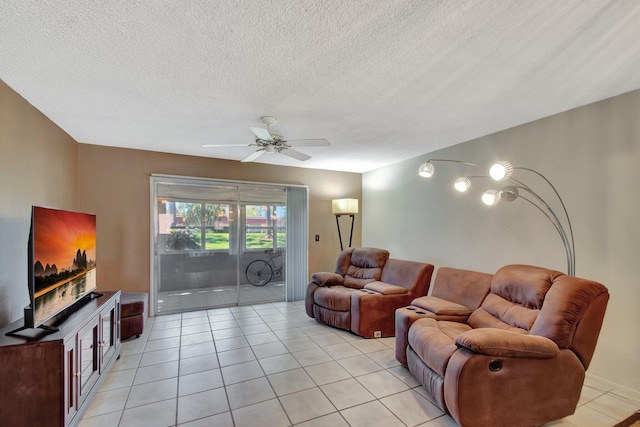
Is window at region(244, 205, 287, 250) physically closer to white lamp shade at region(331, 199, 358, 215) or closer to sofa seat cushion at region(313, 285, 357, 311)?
white lamp shade at region(331, 199, 358, 215)

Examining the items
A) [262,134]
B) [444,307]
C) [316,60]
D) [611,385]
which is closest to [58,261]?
[262,134]

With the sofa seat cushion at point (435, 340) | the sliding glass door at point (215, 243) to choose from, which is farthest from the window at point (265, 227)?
the sofa seat cushion at point (435, 340)

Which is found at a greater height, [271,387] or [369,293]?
[369,293]

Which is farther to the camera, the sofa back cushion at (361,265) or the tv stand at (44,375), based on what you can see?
the sofa back cushion at (361,265)

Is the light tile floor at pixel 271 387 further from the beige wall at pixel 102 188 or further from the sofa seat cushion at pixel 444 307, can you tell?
the beige wall at pixel 102 188

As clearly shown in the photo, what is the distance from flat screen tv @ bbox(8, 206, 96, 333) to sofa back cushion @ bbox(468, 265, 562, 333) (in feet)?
11.0

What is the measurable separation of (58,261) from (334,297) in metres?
2.85

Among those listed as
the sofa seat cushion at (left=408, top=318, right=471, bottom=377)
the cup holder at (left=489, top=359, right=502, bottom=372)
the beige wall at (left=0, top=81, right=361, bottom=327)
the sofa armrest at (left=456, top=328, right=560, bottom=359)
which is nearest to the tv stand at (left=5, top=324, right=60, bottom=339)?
the beige wall at (left=0, top=81, right=361, bottom=327)

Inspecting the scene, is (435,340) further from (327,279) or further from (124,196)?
(124,196)

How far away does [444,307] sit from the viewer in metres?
2.79

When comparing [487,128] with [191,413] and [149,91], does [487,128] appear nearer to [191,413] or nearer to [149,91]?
[149,91]

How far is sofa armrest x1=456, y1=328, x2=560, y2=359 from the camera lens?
6.01 feet

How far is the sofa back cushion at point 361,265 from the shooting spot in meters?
4.28

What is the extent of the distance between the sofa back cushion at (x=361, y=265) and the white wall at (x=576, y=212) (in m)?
0.76
